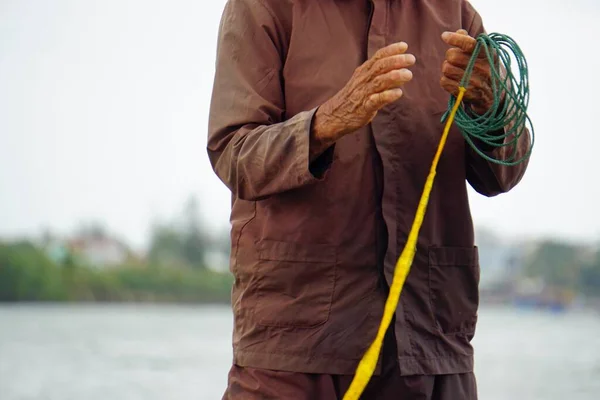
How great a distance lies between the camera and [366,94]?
200cm

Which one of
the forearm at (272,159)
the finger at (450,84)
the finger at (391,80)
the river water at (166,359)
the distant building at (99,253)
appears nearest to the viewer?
the finger at (391,80)

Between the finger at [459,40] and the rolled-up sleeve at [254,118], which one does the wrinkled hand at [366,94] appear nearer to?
the rolled-up sleeve at [254,118]

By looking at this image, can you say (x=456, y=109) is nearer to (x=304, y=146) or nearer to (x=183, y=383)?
(x=304, y=146)

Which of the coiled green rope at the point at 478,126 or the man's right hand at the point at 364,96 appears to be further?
the coiled green rope at the point at 478,126

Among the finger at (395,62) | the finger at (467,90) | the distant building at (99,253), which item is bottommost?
the distant building at (99,253)

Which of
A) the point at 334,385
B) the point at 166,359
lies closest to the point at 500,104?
the point at 334,385

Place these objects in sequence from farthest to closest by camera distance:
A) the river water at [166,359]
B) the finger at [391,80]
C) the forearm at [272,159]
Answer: the river water at [166,359]
the forearm at [272,159]
the finger at [391,80]

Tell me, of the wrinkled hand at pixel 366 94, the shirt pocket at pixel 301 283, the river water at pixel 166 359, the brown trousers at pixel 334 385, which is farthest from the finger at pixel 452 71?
the river water at pixel 166 359

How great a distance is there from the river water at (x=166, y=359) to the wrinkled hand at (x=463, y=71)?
273 inches

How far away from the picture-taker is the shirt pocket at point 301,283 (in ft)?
7.19

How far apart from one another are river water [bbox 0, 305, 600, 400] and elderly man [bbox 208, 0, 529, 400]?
6.75m

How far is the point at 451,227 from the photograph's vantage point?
2.34m

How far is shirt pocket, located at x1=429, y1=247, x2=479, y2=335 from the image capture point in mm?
2283

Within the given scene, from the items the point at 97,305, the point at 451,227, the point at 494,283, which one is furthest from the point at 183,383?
the point at 97,305
